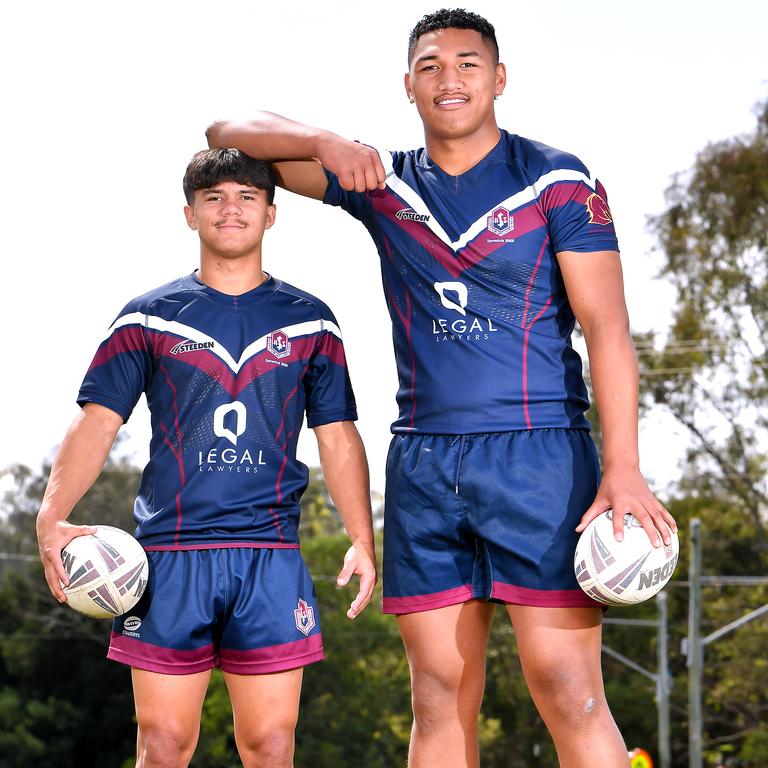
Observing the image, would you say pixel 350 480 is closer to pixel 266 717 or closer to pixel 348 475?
pixel 348 475

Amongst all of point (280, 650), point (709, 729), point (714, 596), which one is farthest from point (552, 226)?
point (709, 729)

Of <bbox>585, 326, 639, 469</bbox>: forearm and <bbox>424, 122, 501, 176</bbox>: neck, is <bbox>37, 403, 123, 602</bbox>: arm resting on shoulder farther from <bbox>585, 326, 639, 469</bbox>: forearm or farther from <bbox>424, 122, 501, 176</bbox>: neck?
<bbox>585, 326, 639, 469</bbox>: forearm

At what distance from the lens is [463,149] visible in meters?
4.23

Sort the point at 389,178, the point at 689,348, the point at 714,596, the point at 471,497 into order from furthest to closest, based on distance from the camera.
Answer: the point at 714,596 → the point at 689,348 → the point at 389,178 → the point at 471,497

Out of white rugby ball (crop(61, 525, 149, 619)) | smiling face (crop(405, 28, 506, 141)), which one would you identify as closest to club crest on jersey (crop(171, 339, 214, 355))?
white rugby ball (crop(61, 525, 149, 619))

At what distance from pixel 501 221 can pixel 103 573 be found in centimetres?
172

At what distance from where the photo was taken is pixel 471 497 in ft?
12.8

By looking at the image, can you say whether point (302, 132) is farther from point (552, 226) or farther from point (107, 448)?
point (107, 448)

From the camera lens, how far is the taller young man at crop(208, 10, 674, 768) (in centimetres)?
385

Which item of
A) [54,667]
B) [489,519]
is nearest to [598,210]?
[489,519]

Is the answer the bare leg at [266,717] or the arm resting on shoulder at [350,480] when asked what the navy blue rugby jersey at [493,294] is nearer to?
the arm resting on shoulder at [350,480]

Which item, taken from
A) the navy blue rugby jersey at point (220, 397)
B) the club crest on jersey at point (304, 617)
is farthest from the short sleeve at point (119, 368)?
the club crest on jersey at point (304, 617)

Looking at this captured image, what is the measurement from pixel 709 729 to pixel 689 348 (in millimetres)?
14040

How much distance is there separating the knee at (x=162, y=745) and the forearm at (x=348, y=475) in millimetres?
891
